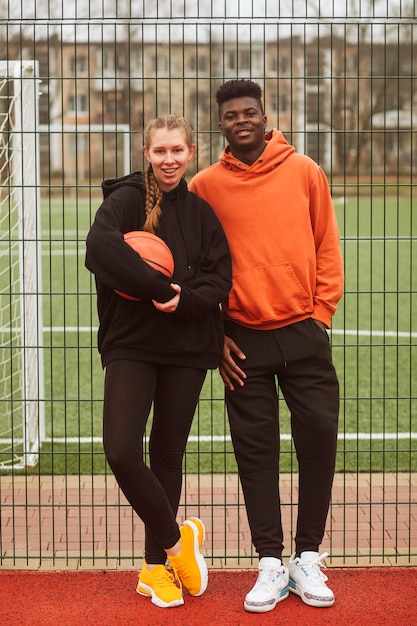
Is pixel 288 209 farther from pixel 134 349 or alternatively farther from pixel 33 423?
pixel 33 423

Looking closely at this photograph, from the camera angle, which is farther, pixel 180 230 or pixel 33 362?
pixel 33 362

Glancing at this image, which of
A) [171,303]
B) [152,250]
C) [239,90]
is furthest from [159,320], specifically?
[239,90]

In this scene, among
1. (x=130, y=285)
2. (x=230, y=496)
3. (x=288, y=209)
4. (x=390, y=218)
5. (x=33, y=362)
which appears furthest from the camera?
(x=390, y=218)

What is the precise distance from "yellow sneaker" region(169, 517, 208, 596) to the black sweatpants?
0.26 m

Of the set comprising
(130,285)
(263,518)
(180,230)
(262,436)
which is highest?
(180,230)

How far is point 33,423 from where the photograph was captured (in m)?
6.95

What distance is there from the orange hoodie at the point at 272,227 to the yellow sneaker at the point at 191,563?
3.07ft

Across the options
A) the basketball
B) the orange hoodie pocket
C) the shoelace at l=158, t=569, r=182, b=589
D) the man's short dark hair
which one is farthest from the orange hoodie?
the shoelace at l=158, t=569, r=182, b=589

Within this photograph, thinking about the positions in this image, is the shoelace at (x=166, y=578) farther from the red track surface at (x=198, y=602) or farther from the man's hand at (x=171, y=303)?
the man's hand at (x=171, y=303)

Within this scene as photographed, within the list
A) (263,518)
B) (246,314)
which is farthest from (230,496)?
(246,314)

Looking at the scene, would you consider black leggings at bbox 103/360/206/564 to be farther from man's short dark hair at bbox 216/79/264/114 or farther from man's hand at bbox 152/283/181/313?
man's short dark hair at bbox 216/79/264/114

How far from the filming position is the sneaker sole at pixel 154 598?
3.89 m

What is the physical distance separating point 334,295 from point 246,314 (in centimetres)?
38

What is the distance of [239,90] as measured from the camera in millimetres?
3770
